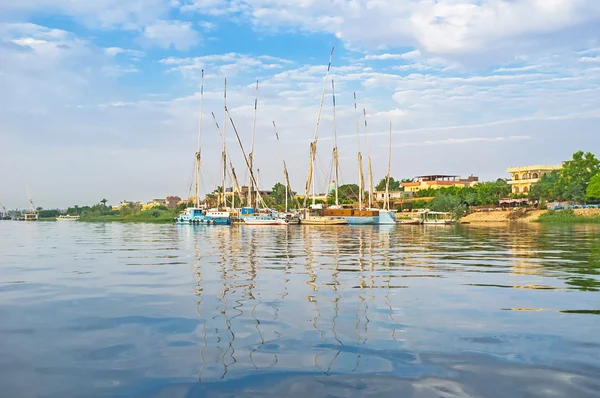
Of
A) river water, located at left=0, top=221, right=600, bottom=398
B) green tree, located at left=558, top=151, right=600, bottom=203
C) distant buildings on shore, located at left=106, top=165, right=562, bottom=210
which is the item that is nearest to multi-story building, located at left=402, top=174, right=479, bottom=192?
distant buildings on shore, located at left=106, top=165, right=562, bottom=210

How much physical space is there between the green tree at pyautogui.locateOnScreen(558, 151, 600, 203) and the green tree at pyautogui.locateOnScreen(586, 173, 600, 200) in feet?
15.3

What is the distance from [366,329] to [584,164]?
4909 inches

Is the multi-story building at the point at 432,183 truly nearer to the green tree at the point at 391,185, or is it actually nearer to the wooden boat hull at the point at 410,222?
the green tree at the point at 391,185

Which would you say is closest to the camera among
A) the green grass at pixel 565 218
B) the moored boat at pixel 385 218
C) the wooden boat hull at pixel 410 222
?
the green grass at pixel 565 218

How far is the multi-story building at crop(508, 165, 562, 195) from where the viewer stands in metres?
152

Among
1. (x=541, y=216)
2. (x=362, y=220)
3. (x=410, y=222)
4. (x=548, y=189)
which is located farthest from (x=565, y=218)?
(x=362, y=220)

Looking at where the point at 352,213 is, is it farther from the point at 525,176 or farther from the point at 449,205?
the point at 525,176

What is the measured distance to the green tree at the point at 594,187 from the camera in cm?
10756

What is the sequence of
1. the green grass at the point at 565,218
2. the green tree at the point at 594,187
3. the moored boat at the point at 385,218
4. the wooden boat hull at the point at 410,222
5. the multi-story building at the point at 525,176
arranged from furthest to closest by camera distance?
the multi-story building at the point at 525,176 < the green tree at the point at 594,187 < the wooden boat hull at the point at 410,222 < the moored boat at the point at 385,218 < the green grass at the point at 565,218

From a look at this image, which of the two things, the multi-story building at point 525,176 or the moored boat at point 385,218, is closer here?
the moored boat at point 385,218

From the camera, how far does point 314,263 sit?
23797mm

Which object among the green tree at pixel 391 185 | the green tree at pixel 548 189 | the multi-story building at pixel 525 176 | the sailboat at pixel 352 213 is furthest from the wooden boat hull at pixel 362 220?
the green tree at pixel 391 185

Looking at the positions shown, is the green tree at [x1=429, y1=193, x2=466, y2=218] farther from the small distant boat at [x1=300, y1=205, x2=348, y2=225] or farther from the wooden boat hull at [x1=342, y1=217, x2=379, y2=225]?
the small distant boat at [x1=300, y1=205, x2=348, y2=225]

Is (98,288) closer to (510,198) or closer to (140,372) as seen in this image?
(140,372)
